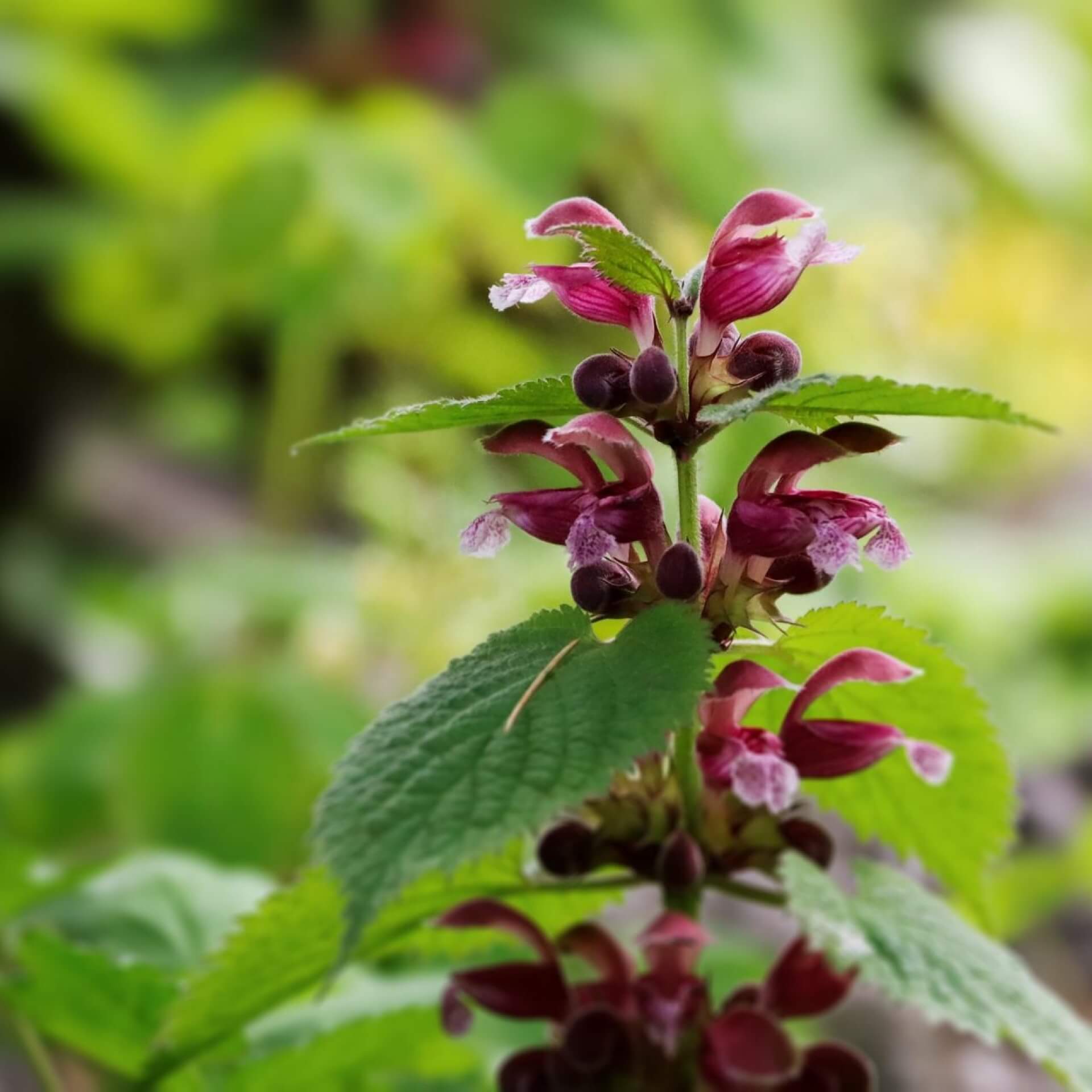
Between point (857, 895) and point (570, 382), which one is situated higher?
point (570, 382)

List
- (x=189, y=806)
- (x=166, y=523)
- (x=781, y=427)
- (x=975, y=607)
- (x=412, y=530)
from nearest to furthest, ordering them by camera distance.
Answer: (x=781, y=427), (x=189, y=806), (x=412, y=530), (x=975, y=607), (x=166, y=523)

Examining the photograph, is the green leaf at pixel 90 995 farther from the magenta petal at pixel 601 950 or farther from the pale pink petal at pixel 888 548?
the pale pink petal at pixel 888 548

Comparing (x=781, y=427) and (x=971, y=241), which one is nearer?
(x=781, y=427)

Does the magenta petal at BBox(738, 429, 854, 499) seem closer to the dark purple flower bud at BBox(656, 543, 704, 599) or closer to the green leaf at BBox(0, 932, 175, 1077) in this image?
the dark purple flower bud at BBox(656, 543, 704, 599)

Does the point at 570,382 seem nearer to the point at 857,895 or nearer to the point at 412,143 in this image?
the point at 857,895

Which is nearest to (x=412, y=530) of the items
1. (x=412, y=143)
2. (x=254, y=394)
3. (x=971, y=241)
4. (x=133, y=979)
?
(x=412, y=143)

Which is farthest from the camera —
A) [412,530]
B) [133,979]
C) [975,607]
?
[975,607]

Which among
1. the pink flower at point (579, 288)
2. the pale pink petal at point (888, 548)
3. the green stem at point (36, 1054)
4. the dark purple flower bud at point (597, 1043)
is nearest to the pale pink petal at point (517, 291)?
Answer: the pink flower at point (579, 288)

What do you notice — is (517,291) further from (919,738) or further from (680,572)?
(919,738)

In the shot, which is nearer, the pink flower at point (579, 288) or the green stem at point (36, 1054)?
the pink flower at point (579, 288)
